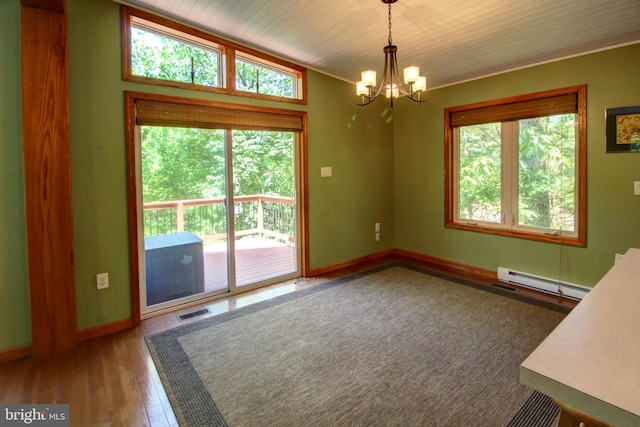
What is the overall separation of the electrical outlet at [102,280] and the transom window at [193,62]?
165 cm

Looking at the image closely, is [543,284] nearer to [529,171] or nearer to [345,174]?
[529,171]

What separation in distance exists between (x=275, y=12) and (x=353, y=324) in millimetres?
2667

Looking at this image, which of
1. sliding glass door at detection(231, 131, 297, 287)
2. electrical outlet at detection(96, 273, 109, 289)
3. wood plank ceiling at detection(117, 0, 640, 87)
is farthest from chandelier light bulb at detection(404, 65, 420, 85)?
electrical outlet at detection(96, 273, 109, 289)

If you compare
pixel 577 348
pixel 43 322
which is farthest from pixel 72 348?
pixel 577 348

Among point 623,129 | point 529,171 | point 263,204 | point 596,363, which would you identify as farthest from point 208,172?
point 623,129

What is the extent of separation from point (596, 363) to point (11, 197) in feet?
10.9

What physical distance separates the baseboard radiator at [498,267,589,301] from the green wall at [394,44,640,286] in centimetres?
7

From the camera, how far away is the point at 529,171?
12.3 feet

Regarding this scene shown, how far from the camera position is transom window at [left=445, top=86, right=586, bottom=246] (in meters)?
3.42

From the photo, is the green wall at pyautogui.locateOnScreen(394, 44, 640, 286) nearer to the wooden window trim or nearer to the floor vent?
the wooden window trim

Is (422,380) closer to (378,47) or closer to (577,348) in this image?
(577,348)

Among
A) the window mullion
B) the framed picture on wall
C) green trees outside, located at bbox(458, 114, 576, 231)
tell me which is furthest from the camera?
the window mullion

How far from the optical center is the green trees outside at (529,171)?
3.51m

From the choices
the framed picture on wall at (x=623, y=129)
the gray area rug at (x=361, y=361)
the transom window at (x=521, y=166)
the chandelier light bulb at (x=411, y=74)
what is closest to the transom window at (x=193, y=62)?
the chandelier light bulb at (x=411, y=74)
